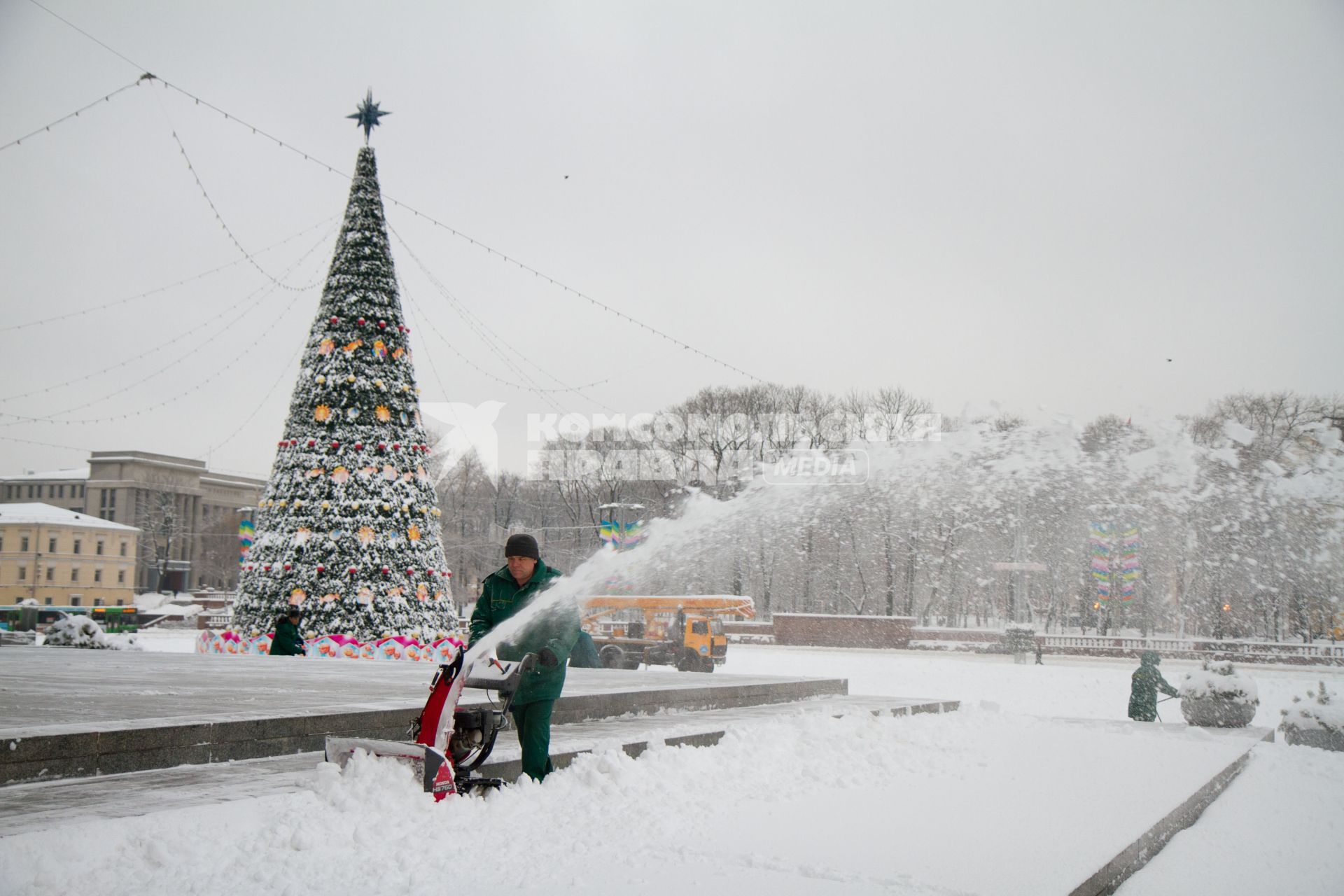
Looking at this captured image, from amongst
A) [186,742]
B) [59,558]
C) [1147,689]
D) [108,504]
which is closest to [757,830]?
[186,742]

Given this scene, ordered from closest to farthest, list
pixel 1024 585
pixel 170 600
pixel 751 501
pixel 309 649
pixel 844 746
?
pixel 844 746, pixel 751 501, pixel 309 649, pixel 1024 585, pixel 170 600

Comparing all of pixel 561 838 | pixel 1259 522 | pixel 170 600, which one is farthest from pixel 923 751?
pixel 170 600

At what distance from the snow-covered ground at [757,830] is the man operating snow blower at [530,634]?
12.2 inches

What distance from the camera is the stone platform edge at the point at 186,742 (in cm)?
504

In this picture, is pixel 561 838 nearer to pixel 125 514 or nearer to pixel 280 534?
pixel 280 534

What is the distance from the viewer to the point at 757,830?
501 centimetres

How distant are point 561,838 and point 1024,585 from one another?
90.4ft

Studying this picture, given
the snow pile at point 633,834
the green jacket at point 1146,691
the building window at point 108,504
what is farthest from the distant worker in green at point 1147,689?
the building window at point 108,504

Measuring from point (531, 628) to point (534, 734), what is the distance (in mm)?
622

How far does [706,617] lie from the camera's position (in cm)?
2566

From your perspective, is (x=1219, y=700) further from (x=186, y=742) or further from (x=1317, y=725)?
(x=186, y=742)

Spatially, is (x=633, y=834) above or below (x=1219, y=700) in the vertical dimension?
above

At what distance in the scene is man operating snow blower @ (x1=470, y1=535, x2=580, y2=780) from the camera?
16.8ft

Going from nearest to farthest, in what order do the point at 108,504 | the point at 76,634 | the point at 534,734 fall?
the point at 534,734, the point at 76,634, the point at 108,504
